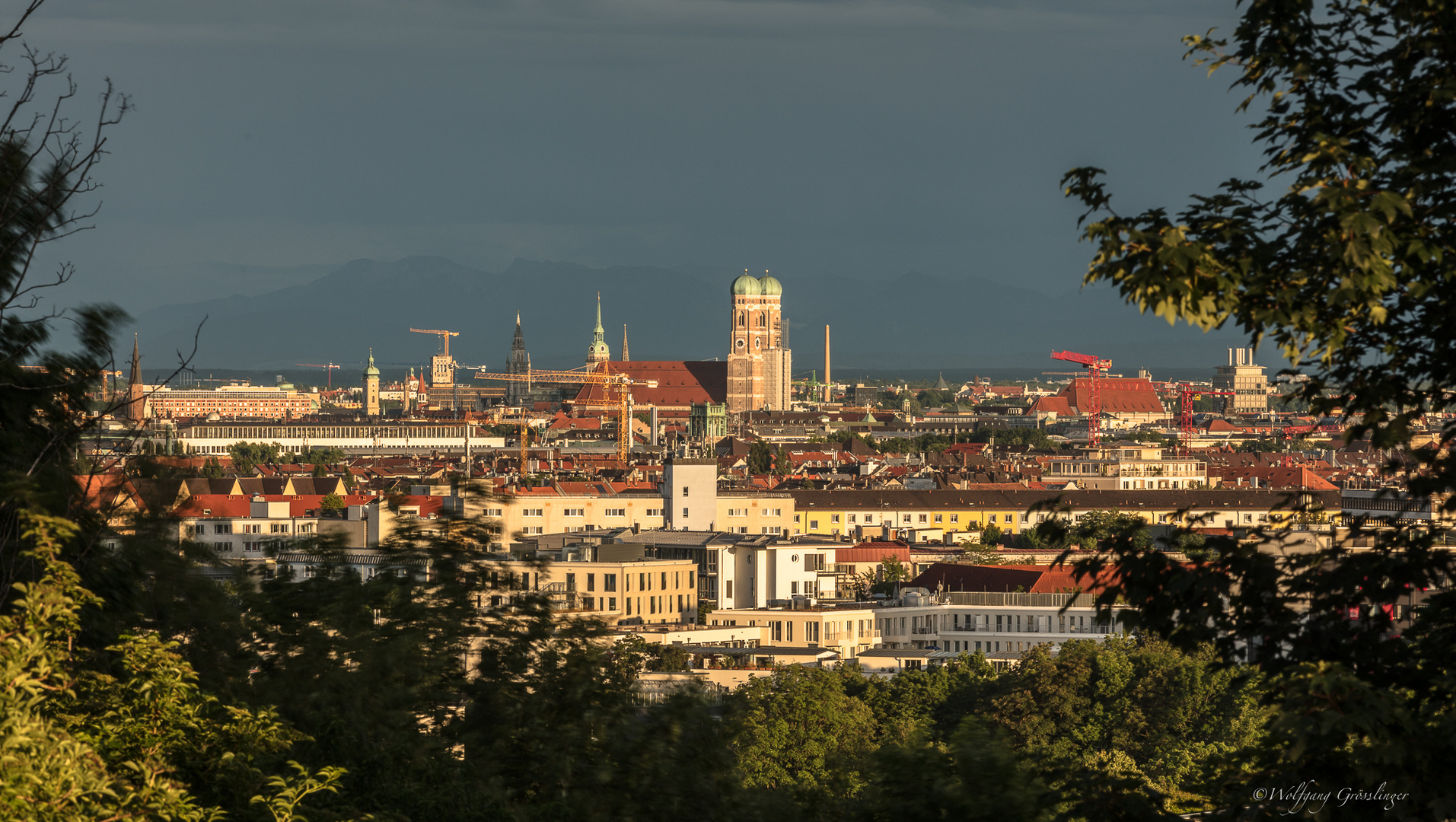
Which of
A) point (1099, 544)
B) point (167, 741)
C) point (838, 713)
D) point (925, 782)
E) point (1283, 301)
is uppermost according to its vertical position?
point (1283, 301)

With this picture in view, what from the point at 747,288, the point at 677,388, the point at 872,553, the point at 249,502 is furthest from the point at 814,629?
the point at 677,388

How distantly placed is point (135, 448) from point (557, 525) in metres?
62.5

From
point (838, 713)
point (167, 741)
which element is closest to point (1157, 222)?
point (167, 741)

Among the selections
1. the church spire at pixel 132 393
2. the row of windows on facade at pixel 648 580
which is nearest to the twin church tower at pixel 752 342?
the row of windows on facade at pixel 648 580

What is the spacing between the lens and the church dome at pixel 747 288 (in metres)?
188

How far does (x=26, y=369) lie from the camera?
911 cm

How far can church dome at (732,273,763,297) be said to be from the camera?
188m

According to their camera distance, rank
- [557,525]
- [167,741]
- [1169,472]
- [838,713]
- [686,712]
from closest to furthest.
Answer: [167,741] → [686,712] → [838,713] → [557,525] → [1169,472]

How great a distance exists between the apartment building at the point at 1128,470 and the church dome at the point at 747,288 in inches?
2943

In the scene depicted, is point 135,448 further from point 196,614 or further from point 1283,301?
point 1283,301

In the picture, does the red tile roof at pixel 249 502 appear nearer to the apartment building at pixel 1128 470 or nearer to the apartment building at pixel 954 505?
the apartment building at pixel 954 505

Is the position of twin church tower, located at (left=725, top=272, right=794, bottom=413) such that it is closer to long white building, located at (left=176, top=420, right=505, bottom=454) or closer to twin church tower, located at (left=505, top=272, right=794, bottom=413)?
twin church tower, located at (left=505, top=272, right=794, bottom=413)

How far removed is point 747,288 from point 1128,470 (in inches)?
3342

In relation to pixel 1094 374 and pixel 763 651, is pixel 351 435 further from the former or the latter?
pixel 763 651
